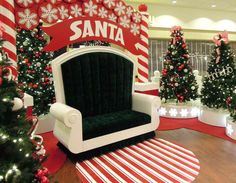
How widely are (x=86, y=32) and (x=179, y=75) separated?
248 cm

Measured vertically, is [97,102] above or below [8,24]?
below

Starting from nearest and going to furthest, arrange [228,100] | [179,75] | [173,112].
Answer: [228,100]
[173,112]
[179,75]

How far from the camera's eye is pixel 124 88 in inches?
150

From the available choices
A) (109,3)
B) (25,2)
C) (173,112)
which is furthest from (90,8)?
(173,112)

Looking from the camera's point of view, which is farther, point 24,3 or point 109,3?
point 109,3

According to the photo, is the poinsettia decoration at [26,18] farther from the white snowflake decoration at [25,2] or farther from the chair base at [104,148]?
the chair base at [104,148]

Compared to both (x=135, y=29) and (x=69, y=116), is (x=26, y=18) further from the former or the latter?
(x=135, y=29)

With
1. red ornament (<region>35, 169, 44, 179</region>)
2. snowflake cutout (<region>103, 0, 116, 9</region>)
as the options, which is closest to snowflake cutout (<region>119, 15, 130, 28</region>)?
snowflake cutout (<region>103, 0, 116, 9</region>)

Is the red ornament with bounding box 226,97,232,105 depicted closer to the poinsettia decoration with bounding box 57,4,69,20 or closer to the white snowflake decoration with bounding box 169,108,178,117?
the white snowflake decoration with bounding box 169,108,178,117

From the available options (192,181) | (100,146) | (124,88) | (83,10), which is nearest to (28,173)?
(100,146)

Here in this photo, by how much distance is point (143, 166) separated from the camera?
2719 mm

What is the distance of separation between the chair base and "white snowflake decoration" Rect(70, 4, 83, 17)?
7.14 feet

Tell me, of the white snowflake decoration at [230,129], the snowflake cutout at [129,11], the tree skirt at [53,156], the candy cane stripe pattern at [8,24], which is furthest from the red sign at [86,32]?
the white snowflake decoration at [230,129]

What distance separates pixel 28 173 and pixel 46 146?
79.5 inches
